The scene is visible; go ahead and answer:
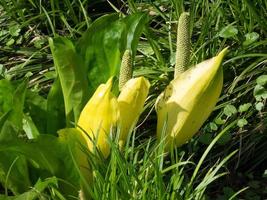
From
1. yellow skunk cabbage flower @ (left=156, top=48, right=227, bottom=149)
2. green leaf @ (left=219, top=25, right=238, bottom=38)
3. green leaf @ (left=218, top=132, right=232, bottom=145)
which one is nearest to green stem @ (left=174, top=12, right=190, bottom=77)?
yellow skunk cabbage flower @ (left=156, top=48, right=227, bottom=149)

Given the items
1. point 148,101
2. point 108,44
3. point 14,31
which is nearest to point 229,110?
point 148,101

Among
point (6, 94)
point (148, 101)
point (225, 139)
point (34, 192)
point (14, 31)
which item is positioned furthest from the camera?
point (14, 31)

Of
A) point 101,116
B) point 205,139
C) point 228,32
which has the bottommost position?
point 205,139

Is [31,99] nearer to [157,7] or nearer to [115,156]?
[115,156]

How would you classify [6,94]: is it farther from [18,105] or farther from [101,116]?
[101,116]

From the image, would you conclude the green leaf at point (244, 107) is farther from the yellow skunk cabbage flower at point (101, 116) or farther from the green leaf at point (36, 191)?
the green leaf at point (36, 191)

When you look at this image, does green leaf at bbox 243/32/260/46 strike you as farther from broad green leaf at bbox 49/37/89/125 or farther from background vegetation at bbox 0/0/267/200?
broad green leaf at bbox 49/37/89/125
